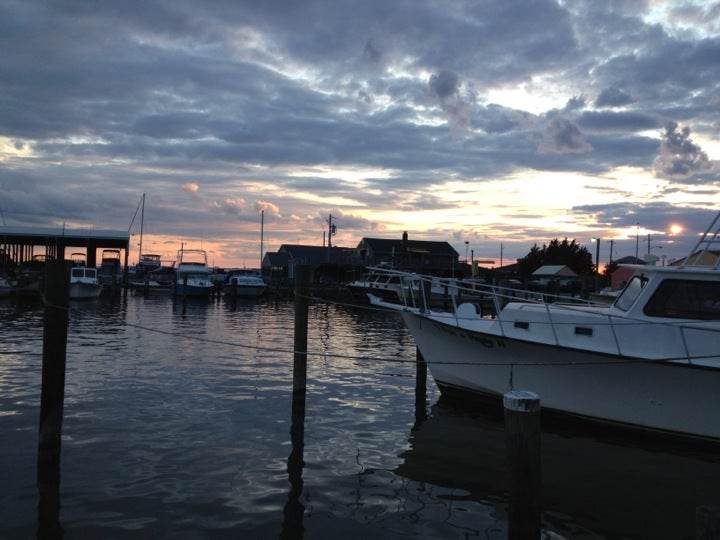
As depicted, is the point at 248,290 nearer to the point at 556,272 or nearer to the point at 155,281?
the point at 155,281

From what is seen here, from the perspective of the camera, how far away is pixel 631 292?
10.8 meters

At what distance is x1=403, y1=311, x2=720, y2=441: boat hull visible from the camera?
9.20m

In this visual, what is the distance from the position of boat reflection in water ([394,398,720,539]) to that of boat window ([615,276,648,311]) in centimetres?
222

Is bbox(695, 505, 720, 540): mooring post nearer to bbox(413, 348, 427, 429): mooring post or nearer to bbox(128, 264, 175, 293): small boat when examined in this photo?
bbox(413, 348, 427, 429): mooring post

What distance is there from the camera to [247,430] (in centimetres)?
988

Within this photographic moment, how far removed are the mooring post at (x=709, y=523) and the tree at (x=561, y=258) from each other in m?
85.6

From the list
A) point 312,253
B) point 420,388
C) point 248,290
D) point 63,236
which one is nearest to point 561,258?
point 312,253

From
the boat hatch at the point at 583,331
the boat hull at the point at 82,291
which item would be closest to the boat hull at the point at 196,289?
the boat hull at the point at 82,291

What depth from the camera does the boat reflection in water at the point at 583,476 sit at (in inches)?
270

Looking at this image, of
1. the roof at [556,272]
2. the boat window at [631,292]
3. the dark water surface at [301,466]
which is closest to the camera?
the dark water surface at [301,466]

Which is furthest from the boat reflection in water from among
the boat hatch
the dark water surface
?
the boat hatch

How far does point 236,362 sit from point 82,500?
9.51m

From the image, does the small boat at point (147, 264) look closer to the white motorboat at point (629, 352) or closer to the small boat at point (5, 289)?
the small boat at point (5, 289)

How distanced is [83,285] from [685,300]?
41649 millimetres
